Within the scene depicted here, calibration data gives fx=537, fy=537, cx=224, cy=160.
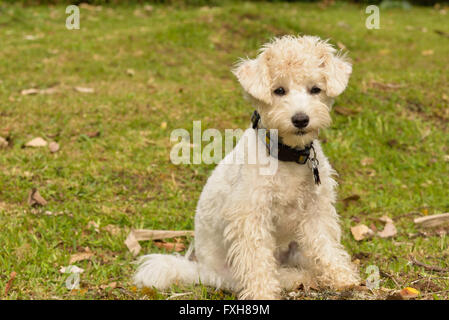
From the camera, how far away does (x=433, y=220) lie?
4.89m

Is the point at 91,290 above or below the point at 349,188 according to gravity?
below

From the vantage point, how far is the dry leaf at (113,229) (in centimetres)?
480

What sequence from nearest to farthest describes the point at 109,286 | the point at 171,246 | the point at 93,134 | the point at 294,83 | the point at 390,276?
1. the point at 294,83
2. the point at 390,276
3. the point at 109,286
4. the point at 171,246
5. the point at 93,134

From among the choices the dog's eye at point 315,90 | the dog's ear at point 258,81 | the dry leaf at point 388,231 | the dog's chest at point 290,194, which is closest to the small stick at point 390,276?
the dog's chest at point 290,194

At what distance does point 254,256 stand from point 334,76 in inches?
50.0

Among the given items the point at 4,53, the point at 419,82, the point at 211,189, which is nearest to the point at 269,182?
the point at 211,189

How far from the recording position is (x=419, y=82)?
7820mm

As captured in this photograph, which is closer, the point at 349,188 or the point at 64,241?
the point at 64,241

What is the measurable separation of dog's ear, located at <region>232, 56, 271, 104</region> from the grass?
1345 millimetres

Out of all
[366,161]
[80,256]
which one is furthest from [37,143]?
[366,161]

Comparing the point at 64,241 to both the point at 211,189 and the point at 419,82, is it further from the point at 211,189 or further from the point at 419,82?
the point at 419,82

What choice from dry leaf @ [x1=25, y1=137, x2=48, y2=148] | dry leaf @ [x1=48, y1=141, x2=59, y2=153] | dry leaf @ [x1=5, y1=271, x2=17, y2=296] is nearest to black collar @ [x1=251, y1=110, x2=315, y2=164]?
dry leaf @ [x1=5, y1=271, x2=17, y2=296]

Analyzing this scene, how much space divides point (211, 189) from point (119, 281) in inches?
39.9

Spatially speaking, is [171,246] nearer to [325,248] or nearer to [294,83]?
[325,248]
